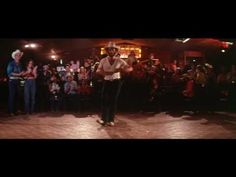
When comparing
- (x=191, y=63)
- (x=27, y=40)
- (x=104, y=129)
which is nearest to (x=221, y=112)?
(x=191, y=63)

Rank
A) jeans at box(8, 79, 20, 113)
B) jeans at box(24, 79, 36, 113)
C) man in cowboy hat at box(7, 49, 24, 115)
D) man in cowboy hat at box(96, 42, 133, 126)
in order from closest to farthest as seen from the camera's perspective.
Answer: man in cowboy hat at box(96, 42, 133, 126), man in cowboy hat at box(7, 49, 24, 115), jeans at box(8, 79, 20, 113), jeans at box(24, 79, 36, 113)

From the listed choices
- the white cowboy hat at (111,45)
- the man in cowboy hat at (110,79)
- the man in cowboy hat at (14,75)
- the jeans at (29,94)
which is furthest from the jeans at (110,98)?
the man in cowboy hat at (14,75)

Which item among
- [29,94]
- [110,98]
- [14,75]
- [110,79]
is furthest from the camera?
[29,94]

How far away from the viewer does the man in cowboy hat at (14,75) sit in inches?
429

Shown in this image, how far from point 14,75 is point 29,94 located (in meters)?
0.56

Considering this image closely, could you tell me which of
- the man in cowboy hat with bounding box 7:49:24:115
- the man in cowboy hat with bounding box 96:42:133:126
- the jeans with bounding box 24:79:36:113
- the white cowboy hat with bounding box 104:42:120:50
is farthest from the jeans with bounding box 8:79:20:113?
the white cowboy hat with bounding box 104:42:120:50

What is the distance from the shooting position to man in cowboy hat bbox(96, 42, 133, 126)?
34.9 feet

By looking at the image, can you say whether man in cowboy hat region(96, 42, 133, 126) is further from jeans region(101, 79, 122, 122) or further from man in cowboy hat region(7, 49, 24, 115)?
man in cowboy hat region(7, 49, 24, 115)

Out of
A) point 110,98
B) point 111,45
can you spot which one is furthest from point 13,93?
point 111,45

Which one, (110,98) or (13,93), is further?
(13,93)

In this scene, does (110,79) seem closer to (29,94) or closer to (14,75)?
(29,94)

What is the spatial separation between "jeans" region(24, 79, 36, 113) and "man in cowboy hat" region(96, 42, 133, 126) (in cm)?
156

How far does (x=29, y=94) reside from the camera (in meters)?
11.2
